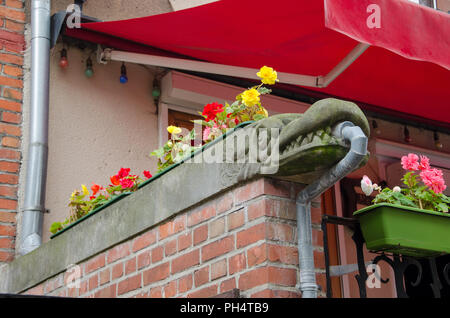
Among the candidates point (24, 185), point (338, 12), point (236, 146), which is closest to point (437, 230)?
point (236, 146)

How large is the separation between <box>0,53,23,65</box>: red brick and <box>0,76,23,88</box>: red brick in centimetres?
13

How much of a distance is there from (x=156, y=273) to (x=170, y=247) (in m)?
0.15

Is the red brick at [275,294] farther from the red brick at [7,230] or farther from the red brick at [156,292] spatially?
the red brick at [7,230]

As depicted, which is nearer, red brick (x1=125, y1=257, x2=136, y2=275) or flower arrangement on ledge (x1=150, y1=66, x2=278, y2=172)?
flower arrangement on ledge (x1=150, y1=66, x2=278, y2=172)

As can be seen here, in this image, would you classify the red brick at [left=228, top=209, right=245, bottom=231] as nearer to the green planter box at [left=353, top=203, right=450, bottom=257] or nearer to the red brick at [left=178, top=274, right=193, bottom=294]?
the red brick at [left=178, top=274, right=193, bottom=294]

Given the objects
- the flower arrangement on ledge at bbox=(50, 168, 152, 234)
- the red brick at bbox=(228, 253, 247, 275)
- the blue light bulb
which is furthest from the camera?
the blue light bulb

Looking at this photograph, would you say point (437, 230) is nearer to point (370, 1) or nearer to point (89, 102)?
point (370, 1)

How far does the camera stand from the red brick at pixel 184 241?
288cm

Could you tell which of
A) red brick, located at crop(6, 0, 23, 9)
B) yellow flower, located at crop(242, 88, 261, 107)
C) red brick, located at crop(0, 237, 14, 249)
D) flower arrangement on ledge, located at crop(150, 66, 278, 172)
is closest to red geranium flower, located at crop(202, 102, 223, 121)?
flower arrangement on ledge, located at crop(150, 66, 278, 172)

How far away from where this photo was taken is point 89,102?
193 inches

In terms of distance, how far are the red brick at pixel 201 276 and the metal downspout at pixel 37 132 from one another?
1.82 metres

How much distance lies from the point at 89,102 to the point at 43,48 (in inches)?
20.7

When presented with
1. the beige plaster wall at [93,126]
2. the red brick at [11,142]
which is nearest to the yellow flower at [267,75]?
the beige plaster wall at [93,126]

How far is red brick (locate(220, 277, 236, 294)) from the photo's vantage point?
258cm
